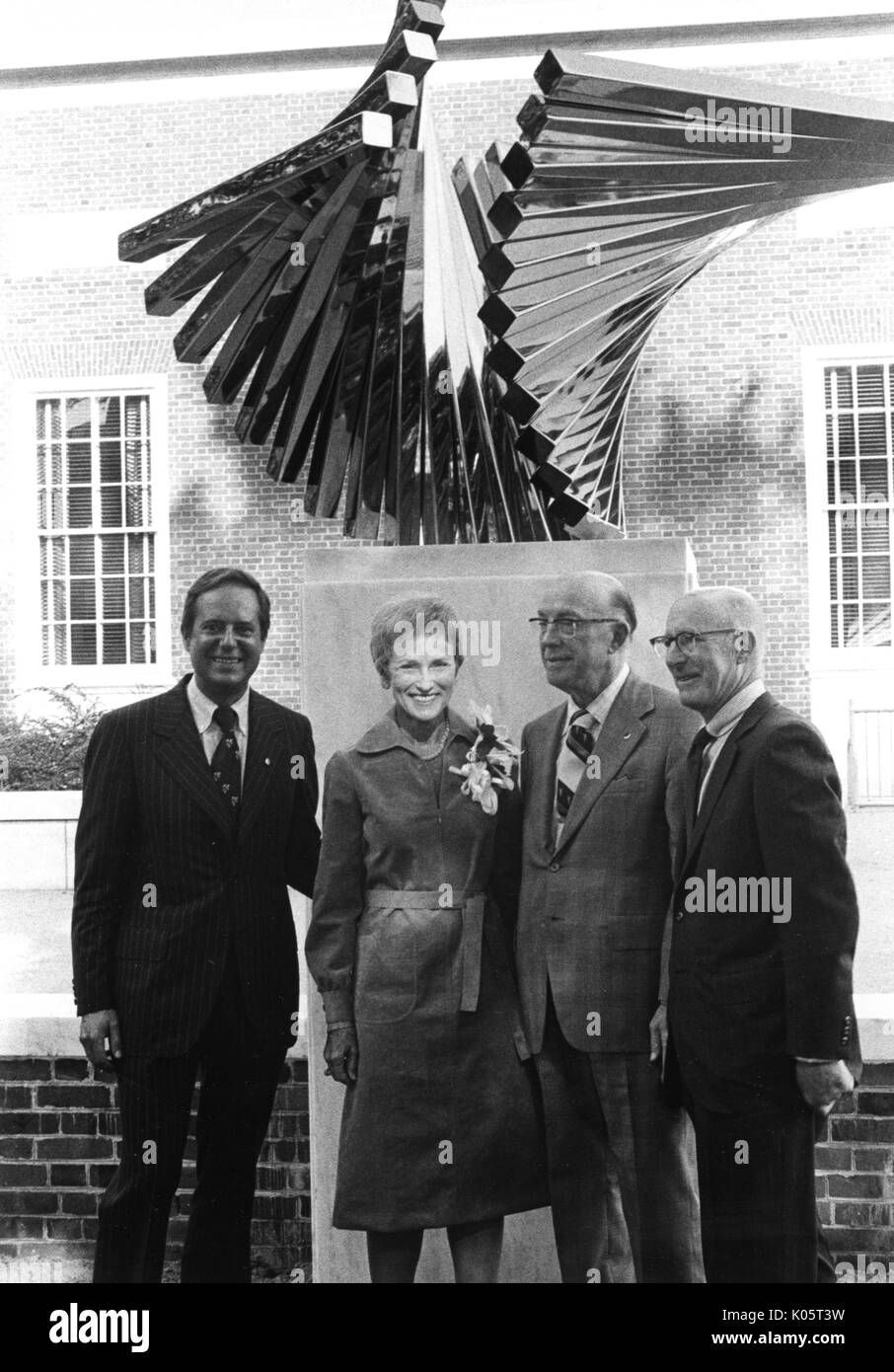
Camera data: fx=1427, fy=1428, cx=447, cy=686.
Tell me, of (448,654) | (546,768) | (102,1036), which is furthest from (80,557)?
(546,768)

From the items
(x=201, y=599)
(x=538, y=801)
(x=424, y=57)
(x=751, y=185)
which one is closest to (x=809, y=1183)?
(x=538, y=801)

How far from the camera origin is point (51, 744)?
134 inches

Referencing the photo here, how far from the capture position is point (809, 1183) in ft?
9.70

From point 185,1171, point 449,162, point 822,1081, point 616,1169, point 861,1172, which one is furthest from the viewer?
point 449,162

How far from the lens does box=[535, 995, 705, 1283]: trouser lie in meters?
2.98

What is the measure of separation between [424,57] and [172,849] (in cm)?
177

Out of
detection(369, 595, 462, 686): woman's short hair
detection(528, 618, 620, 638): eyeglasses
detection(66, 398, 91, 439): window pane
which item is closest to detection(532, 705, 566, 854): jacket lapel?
detection(528, 618, 620, 638): eyeglasses

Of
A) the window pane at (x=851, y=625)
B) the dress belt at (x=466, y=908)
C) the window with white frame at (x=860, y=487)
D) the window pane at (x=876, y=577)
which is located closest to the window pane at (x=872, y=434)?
the window with white frame at (x=860, y=487)

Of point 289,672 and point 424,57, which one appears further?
point 289,672

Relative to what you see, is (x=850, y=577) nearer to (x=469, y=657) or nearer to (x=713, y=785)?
(x=713, y=785)

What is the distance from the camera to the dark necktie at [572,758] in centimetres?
301

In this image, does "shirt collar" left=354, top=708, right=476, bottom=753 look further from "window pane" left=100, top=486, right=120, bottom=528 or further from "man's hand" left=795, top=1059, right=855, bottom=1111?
"man's hand" left=795, top=1059, right=855, bottom=1111

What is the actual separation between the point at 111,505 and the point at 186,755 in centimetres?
67
